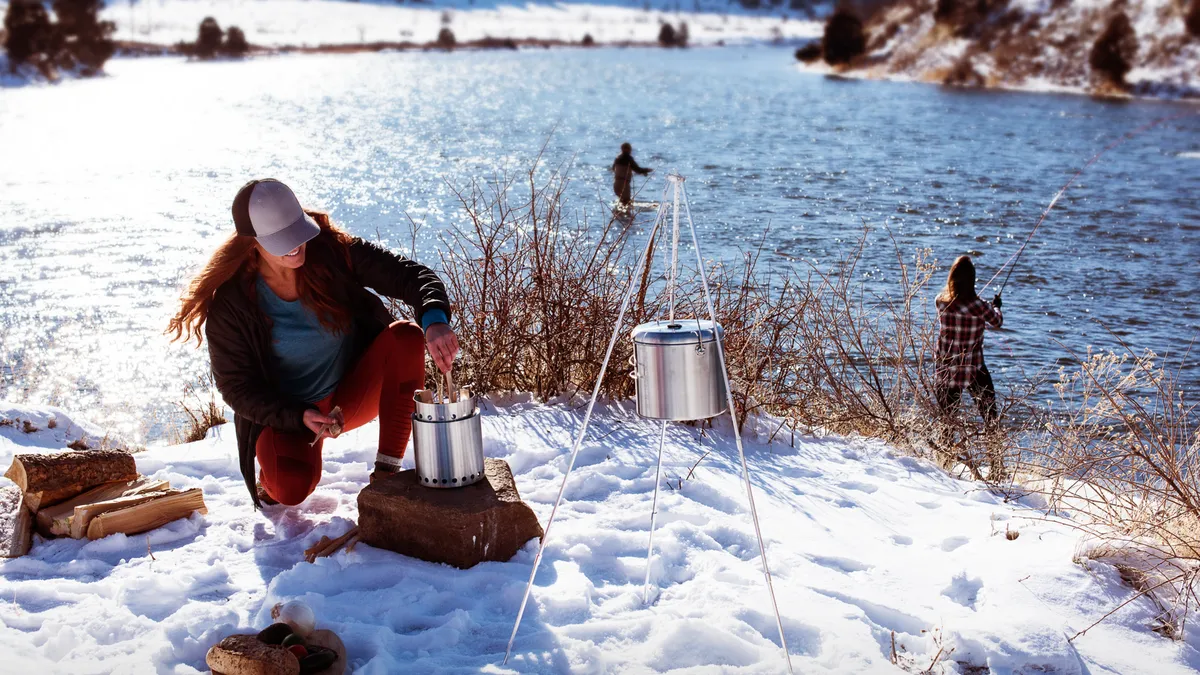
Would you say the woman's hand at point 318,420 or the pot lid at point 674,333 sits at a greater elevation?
the pot lid at point 674,333

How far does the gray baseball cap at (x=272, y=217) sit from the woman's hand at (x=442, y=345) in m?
0.48

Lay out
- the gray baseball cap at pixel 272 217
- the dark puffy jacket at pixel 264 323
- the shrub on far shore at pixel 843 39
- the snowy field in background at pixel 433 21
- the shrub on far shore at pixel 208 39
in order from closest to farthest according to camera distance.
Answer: the gray baseball cap at pixel 272 217 → the dark puffy jacket at pixel 264 323 → the shrub on far shore at pixel 843 39 → the shrub on far shore at pixel 208 39 → the snowy field in background at pixel 433 21

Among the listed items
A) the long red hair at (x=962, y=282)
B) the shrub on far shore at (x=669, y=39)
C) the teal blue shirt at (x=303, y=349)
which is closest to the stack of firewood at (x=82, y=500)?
the teal blue shirt at (x=303, y=349)

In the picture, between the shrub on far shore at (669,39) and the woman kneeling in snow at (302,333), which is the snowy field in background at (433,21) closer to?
the shrub on far shore at (669,39)

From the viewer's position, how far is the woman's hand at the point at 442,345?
3.36 m

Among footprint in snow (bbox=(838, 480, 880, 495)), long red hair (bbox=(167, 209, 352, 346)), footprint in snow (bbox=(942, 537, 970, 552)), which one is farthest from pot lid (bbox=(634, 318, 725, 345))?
footprint in snow (bbox=(838, 480, 880, 495))

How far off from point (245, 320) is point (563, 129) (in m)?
21.6

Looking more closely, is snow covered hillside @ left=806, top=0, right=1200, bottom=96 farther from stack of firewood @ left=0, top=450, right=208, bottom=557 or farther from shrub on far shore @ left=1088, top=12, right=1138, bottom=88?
stack of firewood @ left=0, top=450, right=208, bottom=557

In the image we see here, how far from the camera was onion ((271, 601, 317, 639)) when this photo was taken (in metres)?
2.93

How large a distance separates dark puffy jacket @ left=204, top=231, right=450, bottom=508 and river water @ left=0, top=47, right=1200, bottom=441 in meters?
3.49

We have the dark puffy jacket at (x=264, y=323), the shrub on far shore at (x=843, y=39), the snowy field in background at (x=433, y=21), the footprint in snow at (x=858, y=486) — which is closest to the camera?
the dark puffy jacket at (x=264, y=323)

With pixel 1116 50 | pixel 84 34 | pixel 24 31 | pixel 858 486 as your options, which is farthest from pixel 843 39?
pixel 858 486

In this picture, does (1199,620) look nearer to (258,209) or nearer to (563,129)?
(258,209)

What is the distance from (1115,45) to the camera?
30.5 meters
